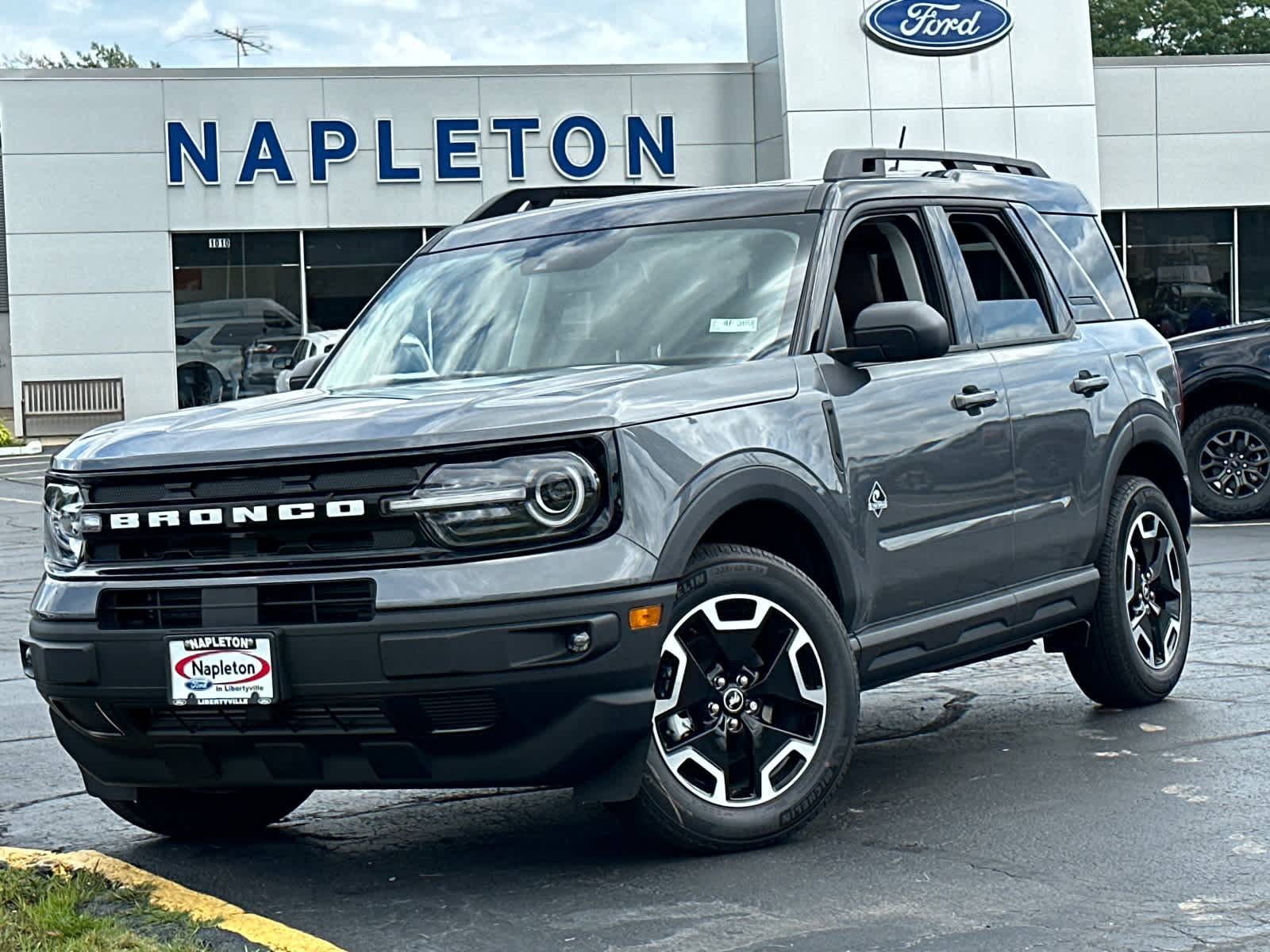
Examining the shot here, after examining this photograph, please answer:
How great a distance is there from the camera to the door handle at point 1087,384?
6.62 metres

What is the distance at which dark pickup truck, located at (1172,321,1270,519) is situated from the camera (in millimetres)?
13312

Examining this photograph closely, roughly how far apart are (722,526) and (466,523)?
890 mm

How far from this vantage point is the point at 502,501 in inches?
180

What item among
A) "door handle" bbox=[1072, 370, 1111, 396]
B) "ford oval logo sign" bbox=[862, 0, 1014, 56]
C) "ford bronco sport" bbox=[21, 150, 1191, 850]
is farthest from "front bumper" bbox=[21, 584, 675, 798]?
"ford oval logo sign" bbox=[862, 0, 1014, 56]

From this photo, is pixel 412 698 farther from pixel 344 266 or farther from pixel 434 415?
pixel 344 266

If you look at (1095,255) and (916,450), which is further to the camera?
(1095,255)

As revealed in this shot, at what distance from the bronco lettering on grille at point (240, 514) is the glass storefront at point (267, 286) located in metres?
24.2

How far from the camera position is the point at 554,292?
5.98 m

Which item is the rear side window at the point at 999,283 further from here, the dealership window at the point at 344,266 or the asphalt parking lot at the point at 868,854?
the dealership window at the point at 344,266

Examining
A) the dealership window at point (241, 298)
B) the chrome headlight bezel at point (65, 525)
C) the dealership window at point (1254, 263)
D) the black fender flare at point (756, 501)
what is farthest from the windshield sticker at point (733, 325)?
the dealership window at point (1254, 263)

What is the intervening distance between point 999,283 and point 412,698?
117 inches

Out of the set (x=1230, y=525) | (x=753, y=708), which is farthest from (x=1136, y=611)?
(x=1230, y=525)

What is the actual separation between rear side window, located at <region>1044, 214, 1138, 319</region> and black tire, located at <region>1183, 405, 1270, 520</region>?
6366 mm

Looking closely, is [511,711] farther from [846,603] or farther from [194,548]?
[846,603]
